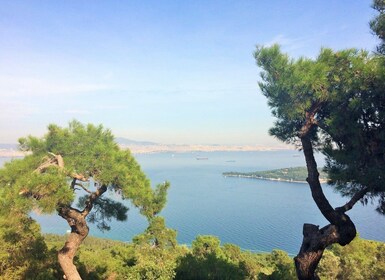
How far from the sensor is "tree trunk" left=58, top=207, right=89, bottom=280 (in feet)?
17.3

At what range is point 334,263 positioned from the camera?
49.5 feet

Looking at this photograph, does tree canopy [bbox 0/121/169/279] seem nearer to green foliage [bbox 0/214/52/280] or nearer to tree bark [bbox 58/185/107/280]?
tree bark [bbox 58/185/107/280]

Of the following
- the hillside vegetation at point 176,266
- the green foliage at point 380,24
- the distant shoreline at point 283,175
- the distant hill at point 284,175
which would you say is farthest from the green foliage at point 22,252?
the distant hill at point 284,175

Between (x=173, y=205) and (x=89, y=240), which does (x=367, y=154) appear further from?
(x=173, y=205)

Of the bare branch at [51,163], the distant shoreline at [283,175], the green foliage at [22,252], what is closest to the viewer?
the bare branch at [51,163]

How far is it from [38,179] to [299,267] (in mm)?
4454

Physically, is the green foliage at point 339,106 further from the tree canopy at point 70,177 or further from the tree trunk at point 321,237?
the tree canopy at point 70,177

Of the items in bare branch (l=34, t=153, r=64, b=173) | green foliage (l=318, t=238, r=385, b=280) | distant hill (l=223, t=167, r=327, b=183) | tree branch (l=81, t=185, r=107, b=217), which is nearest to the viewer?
bare branch (l=34, t=153, r=64, b=173)

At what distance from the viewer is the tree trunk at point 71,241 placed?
5266 mm

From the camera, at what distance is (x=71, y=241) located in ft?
18.1

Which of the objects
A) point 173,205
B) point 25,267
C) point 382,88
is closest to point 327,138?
point 382,88

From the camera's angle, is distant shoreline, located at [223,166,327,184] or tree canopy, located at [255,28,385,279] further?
distant shoreline, located at [223,166,327,184]

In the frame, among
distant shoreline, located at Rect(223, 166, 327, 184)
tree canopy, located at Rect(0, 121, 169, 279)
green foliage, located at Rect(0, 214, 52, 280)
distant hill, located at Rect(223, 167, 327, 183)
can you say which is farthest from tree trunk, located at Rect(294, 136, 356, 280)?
distant hill, located at Rect(223, 167, 327, 183)

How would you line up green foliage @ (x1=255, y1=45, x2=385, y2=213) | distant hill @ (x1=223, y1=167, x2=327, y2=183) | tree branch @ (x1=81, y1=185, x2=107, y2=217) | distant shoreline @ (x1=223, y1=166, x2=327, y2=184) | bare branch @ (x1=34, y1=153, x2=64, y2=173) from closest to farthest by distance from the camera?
green foliage @ (x1=255, y1=45, x2=385, y2=213)
bare branch @ (x1=34, y1=153, x2=64, y2=173)
tree branch @ (x1=81, y1=185, x2=107, y2=217)
distant shoreline @ (x1=223, y1=166, x2=327, y2=184)
distant hill @ (x1=223, y1=167, x2=327, y2=183)
